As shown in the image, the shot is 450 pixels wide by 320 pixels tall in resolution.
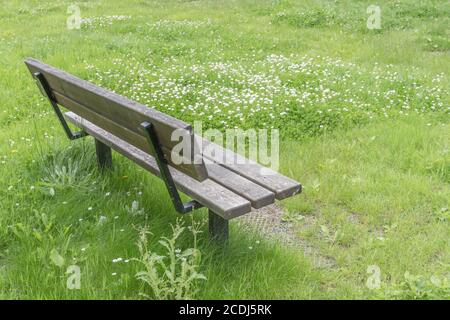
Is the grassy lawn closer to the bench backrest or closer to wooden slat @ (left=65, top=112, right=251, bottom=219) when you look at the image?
wooden slat @ (left=65, top=112, right=251, bottom=219)

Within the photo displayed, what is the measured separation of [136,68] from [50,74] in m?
4.41

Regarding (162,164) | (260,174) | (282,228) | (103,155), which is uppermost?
(162,164)

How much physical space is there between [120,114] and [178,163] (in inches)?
24.0

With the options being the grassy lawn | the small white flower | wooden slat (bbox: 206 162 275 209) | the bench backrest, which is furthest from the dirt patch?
the bench backrest

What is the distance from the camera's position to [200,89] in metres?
7.83

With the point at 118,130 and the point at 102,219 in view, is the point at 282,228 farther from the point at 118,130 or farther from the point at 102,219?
the point at 118,130

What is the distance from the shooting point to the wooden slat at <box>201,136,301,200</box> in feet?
12.6

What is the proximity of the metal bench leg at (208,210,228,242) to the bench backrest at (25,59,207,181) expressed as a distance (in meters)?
0.53

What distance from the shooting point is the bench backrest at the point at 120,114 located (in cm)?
324

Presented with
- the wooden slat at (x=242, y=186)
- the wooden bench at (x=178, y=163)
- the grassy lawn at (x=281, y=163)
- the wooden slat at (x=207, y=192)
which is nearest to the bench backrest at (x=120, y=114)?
the wooden bench at (x=178, y=163)

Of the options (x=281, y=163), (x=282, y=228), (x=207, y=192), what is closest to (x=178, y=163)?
(x=207, y=192)

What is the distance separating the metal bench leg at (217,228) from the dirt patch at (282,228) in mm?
556

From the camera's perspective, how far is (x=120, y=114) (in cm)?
373
